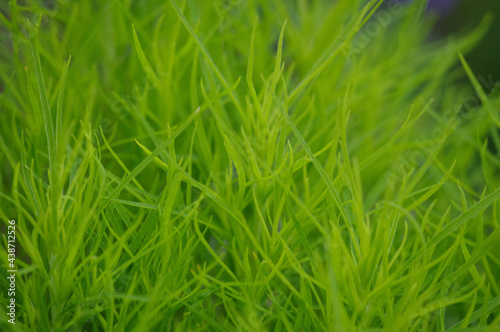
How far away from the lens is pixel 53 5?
65 centimetres

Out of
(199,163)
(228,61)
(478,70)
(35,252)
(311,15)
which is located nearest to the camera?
(35,252)

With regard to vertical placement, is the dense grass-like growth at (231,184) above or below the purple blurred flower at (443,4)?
below

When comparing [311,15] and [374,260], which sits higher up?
[311,15]

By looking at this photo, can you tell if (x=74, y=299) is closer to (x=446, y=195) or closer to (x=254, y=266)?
(x=254, y=266)

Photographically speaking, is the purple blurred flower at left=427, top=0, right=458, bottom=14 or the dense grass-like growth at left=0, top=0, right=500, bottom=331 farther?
the purple blurred flower at left=427, top=0, right=458, bottom=14

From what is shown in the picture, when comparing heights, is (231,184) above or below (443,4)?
below

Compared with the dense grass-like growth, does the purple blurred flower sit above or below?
above

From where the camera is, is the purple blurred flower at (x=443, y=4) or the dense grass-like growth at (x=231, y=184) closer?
the dense grass-like growth at (x=231, y=184)

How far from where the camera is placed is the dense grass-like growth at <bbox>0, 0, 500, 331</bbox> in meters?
0.33

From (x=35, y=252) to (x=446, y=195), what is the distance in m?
0.43

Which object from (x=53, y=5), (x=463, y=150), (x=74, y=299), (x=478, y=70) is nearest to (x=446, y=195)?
(x=463, y=150)

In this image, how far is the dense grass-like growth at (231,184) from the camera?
33cm

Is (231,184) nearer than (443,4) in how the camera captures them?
Yes

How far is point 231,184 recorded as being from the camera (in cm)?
39
